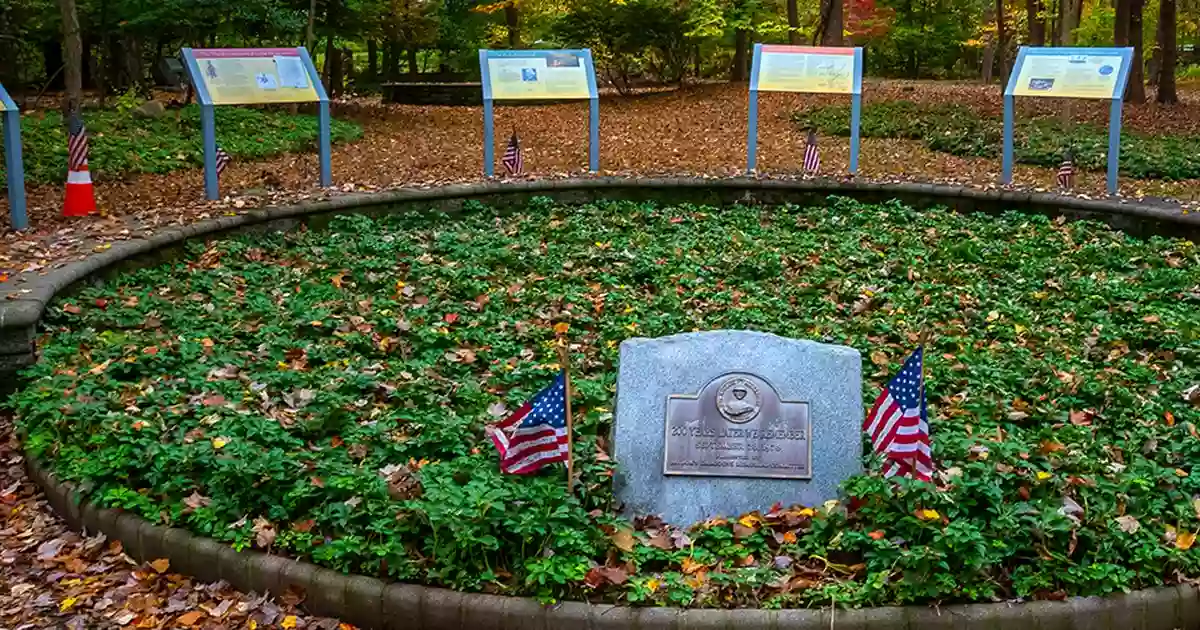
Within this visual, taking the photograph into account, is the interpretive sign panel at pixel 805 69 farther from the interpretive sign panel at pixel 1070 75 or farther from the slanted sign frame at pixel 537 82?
the slanted sign frame at pixel 537 82

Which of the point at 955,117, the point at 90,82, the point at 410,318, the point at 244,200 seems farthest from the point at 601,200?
the point at 90,82

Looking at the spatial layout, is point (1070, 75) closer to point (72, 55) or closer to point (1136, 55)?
point (1136, 55)

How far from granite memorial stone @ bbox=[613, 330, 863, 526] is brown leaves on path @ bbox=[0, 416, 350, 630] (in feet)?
4.47

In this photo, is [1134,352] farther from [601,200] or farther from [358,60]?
[358,60]

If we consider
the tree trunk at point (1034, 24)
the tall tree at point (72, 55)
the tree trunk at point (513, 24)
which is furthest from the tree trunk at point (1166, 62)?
the tall tree at point (72, 55)

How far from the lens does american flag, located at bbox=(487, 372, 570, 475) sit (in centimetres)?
440

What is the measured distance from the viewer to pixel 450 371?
6242 millimetres

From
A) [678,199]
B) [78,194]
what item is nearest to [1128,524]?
[678,199]

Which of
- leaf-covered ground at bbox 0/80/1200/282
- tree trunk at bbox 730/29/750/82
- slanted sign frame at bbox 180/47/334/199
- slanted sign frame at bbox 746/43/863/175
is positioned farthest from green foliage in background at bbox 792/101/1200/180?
slanted sign frame at bbox 180/47/334/199

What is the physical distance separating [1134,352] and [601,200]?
6233 mm

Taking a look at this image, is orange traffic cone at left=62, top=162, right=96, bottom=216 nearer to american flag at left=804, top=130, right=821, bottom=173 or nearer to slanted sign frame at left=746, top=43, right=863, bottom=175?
slanted sign frame at left=746, top=43, right=863, bottom=175

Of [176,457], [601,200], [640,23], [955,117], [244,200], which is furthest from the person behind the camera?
[640,23]

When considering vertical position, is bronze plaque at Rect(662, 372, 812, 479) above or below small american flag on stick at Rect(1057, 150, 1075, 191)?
below

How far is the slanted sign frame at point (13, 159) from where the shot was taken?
364 inches
